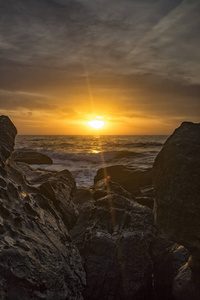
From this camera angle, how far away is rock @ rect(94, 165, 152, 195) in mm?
9220

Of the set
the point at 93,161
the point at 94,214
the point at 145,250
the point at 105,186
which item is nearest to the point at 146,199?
the point at 105,186

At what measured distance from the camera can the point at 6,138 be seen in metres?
4.81

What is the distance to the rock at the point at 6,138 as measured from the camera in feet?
14.9

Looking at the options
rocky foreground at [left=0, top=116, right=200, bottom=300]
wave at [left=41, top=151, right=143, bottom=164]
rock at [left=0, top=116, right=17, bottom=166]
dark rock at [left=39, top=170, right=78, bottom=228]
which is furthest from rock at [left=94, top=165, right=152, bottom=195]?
wave at [left=41, top=151, right=143, bottom=164]

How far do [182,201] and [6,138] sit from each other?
3.59 m

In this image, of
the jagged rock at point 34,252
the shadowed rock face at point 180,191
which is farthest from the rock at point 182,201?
the jagged rock at point 34,252

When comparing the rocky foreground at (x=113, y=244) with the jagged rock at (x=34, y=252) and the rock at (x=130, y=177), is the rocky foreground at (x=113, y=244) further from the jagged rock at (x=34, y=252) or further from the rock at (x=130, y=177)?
the rock at (x=130, y=177)

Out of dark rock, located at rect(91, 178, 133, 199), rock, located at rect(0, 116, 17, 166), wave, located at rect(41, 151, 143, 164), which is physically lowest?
wave, located at rect(41, 151, 143, 164)

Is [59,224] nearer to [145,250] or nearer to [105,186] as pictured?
[145,250]

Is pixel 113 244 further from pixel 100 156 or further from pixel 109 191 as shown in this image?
pixel 100 156

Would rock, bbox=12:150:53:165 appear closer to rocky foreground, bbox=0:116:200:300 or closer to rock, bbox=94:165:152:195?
rock, bbox=94:165:152:195

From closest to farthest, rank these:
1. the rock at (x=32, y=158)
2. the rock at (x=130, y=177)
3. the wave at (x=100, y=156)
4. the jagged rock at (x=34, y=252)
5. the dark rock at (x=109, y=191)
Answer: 1. the jagged rock at (x=34, y=252)
2. the dark rock at (x=109, y=191)
3. the rock at (x=130, y=177)
4. the rock at (x=32, y=158)
5. the wave at (x=100, y=156)

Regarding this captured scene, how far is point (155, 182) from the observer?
10.9ft

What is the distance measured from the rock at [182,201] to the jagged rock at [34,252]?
4.45ft
